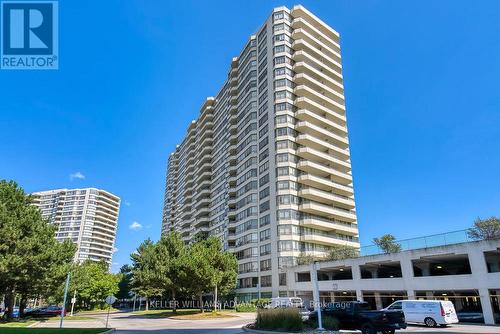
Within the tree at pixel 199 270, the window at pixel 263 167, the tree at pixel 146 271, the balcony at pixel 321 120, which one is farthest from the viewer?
the balcony at pixel 321 120

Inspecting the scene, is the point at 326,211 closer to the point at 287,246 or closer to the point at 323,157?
the point at 323,157

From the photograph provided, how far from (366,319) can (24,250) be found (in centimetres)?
2979

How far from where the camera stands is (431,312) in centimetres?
2497

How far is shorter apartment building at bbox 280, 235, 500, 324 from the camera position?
2948 centimetres

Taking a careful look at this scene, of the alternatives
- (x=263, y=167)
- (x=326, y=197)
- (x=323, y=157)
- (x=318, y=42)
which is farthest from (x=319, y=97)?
(x=326, y=197)

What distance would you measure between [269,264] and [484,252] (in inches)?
1455

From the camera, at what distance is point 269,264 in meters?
61.8

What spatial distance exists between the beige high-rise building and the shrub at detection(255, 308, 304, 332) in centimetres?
3527

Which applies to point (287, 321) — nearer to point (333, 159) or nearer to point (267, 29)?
point (333, 159)

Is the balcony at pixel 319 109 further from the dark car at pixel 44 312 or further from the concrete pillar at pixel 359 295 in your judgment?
the dark car at pixel 44 312

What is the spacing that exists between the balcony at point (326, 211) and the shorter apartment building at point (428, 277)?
1433cm

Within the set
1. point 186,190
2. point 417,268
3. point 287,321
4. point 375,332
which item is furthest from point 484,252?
point 186,190

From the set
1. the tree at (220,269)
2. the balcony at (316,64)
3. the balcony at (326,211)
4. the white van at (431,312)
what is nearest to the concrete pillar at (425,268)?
the white van at (431,312)

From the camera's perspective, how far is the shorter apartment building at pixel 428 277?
29.5m
